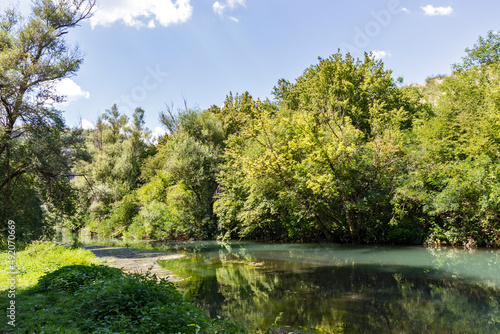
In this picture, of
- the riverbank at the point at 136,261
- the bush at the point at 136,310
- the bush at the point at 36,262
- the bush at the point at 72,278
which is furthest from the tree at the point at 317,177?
the bush at the point at 136,310

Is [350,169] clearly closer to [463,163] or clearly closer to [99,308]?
[463,163]

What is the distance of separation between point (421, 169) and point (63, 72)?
67.0 feet

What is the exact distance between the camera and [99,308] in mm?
5090

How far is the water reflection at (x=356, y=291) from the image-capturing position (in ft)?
21.7

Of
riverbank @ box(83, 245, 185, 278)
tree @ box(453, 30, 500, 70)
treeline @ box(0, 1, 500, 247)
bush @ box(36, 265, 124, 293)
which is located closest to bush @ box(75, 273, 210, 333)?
bush @ box(36, 265, 124, 293)

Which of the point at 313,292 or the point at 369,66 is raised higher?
the point at 369,66

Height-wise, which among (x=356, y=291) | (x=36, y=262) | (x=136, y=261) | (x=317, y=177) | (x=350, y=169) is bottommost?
(x=356, y=291)

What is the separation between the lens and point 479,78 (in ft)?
66.5

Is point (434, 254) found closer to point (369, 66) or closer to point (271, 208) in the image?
point (271, 208)

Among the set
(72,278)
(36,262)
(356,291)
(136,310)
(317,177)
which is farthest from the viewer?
(317,177)

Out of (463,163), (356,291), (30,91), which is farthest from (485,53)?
(30,91)

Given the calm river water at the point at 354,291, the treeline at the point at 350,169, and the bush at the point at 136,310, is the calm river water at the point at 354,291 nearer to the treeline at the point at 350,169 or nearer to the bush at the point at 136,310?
the bush at the point at 136,310

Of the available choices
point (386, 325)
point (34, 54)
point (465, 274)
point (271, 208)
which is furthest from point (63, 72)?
point (465, 274)

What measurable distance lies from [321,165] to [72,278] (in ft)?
48.3
